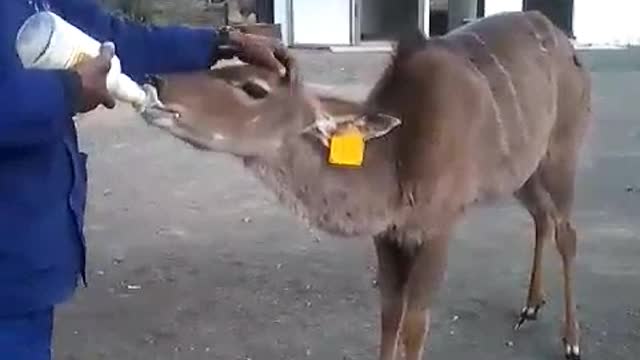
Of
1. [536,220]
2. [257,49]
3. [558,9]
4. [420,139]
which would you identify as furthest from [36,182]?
[558,9]

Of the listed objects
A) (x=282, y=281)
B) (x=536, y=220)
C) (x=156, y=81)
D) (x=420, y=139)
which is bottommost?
(x=282, y=281)

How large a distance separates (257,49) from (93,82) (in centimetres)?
97

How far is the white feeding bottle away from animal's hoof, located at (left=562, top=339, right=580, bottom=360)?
11.5 ft

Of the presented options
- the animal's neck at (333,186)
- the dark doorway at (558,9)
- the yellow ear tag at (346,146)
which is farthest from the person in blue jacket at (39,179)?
the dark doorway at (558,9)

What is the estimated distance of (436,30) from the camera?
2614 cm

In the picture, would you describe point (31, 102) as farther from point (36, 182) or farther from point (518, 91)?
point (518, 91)

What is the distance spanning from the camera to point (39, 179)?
307 centimetres

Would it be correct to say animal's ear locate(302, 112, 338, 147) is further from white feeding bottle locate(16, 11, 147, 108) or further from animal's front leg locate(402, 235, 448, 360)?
white feeding bottle locate(16, 11, 147, 108)

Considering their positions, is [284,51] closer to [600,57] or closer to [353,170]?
[353,170]

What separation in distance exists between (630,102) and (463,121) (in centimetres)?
1095

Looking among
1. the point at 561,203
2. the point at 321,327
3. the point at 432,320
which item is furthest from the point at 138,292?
the point at 561,203

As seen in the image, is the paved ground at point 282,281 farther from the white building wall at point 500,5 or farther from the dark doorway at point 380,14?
the dark doorway at point 380,14

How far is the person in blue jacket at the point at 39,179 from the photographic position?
2.81 m

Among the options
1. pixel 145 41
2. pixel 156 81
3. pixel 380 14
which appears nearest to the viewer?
pixel 156 81
